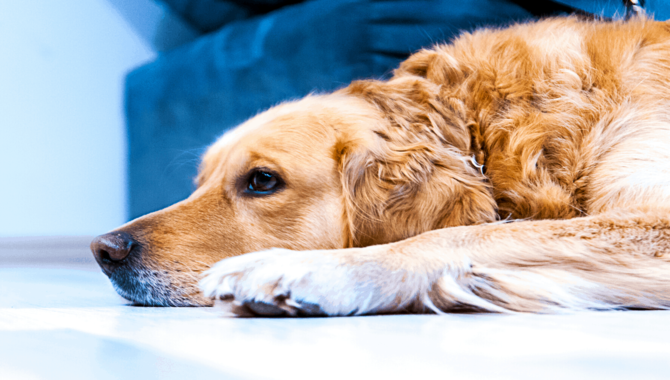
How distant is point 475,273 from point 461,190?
1.16 feet

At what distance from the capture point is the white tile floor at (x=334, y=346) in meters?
0.41

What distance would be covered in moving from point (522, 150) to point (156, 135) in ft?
6.51

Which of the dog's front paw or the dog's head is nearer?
the dog's front paw

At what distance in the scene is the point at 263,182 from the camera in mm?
1196

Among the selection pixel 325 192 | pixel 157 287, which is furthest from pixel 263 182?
pixel 157 287

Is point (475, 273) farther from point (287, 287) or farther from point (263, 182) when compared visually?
point (263, 182)

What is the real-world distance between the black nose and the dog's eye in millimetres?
290

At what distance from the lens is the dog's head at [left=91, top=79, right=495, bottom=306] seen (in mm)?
1133

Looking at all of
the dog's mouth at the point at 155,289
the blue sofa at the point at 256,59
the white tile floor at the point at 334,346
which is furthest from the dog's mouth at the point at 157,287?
the blue sofa at the point at 256,59

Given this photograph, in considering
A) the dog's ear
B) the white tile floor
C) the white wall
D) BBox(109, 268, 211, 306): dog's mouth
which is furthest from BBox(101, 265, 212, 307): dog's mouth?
the white wall

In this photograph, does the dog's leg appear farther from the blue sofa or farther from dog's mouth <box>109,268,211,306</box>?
the blue sofa

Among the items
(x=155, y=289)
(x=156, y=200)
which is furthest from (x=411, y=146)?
(x=156, y=200)

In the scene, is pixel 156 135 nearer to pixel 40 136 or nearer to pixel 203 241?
pixel 40 136

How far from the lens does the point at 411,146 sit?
4.03 feet
